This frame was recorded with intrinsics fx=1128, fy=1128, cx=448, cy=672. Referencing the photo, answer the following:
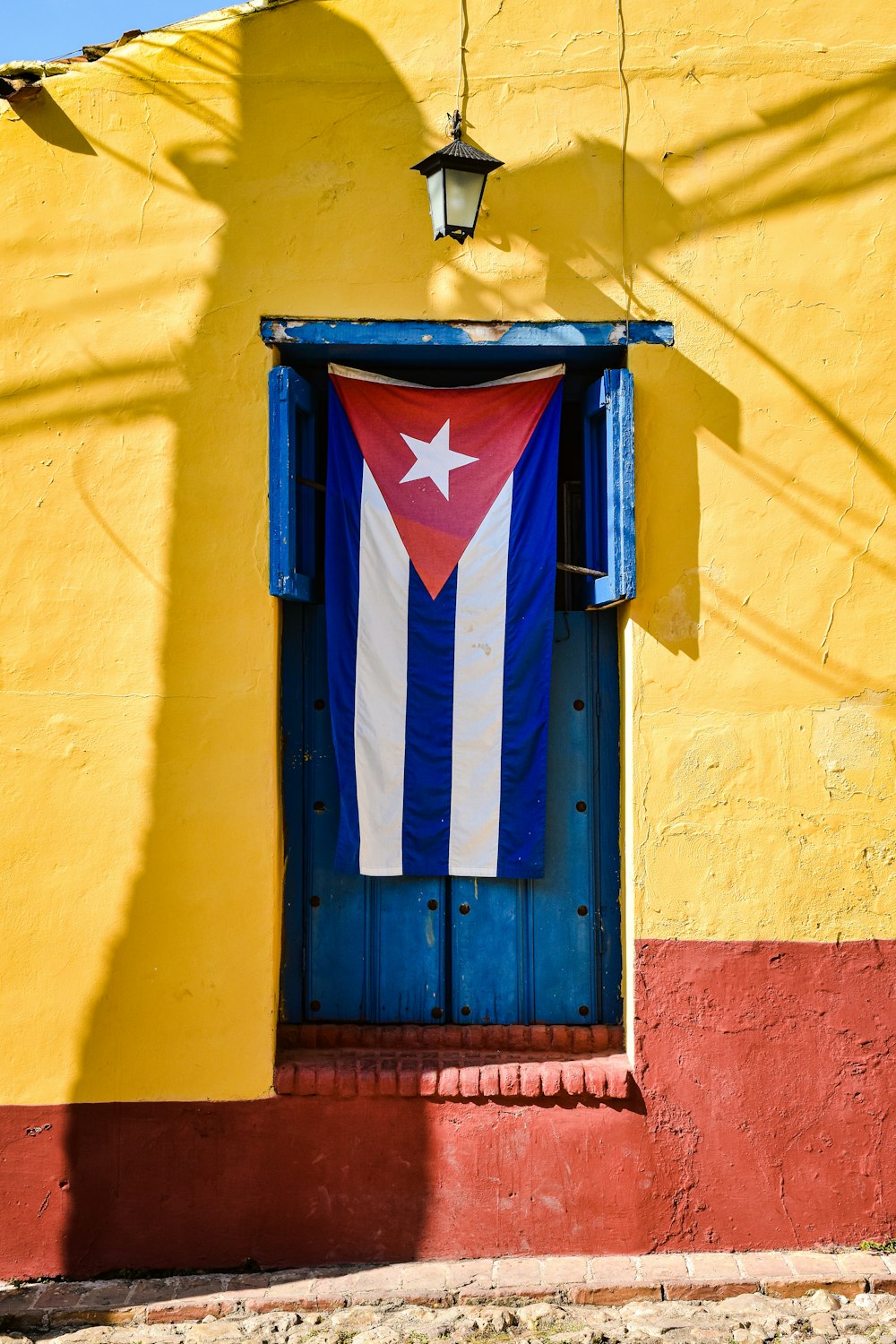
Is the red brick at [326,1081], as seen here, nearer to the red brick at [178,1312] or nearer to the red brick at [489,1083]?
the red brick at [489,1083]

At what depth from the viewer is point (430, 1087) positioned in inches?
181

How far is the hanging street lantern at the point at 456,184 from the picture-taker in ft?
14.7

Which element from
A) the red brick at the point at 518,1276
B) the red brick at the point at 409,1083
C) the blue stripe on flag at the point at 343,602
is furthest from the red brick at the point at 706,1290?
the blue stripe on flag at the point at 343,602

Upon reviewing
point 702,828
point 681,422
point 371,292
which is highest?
point 371,292

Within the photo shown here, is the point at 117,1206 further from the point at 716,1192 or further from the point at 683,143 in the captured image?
the point at 683,143

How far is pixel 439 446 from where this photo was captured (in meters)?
4.95

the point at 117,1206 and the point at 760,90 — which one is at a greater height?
the point at 760,90

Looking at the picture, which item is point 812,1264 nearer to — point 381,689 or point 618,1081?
Answer: point 618,1081

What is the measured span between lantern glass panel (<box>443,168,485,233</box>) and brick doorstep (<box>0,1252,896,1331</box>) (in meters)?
4.20

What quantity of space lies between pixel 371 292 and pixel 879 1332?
453 cm

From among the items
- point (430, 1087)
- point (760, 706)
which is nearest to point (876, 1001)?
point (760, 706)

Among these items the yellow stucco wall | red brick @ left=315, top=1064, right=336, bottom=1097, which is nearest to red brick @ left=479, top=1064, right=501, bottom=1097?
red brick @ left=315, top=1064, right=336, bottom=1097

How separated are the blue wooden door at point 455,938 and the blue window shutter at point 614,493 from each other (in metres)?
0.82

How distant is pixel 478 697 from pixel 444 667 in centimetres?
20
